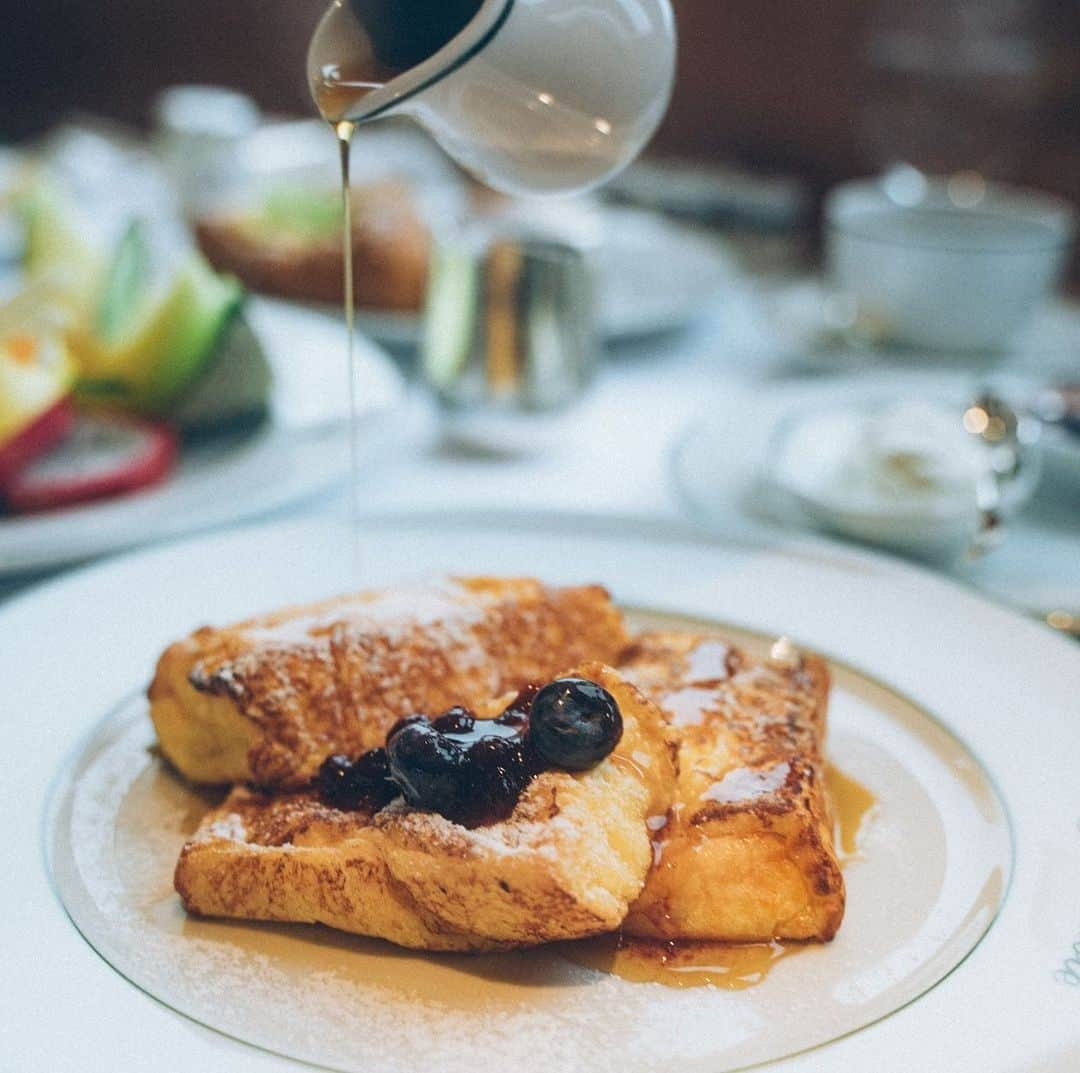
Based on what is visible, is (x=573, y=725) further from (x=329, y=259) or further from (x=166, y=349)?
(x=329, y=259)

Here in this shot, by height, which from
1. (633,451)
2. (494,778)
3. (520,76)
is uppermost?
(520,76)

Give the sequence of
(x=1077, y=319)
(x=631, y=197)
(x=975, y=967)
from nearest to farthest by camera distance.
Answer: (x=975, y=967), (x=1077, y=319), (x=631, y=197)

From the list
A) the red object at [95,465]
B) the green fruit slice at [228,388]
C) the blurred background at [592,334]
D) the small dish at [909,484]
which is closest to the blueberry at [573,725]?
the blurred background at [592,334]

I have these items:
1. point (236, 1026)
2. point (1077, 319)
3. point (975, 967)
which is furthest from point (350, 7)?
point (1077, 319)

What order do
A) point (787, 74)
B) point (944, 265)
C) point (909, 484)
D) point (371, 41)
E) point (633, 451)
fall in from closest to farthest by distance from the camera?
1. point (371, 41)
2. point (909, 484)
3. point (633, 451)
4. point (944, 265)
5. point (787, 74)

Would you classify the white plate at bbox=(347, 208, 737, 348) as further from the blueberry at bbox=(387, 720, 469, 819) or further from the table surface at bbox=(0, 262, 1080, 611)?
the blueberry at bbox=(387, 720, 469, 819)

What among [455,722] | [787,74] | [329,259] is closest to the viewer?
[455,722]

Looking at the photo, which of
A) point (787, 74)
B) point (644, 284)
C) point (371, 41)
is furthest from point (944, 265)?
point (787, 74)

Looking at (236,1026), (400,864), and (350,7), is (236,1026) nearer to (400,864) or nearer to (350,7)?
(400,864)
